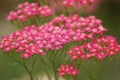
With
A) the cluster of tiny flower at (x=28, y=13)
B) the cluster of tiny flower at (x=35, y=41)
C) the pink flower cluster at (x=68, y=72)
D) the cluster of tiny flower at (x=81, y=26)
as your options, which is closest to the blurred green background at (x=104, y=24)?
the cluster of tiny flower at (x=28, y=13)

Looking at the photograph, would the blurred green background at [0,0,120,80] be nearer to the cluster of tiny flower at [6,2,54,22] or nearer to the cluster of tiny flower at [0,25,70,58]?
the cluster of tiny flower at [6,2,54,22]

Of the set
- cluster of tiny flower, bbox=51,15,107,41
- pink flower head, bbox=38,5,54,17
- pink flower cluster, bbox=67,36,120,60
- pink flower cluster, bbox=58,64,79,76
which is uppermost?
pink flower head, bbox=38,5,54,17

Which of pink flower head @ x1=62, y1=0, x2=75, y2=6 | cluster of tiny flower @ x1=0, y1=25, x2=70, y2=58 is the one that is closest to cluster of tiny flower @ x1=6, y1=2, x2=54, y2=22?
pink flower head @ x1=62, y1=0, x2=75, y2=6

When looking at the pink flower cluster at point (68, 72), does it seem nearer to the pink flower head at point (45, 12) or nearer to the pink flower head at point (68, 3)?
the pink flower head at point (45, 12)

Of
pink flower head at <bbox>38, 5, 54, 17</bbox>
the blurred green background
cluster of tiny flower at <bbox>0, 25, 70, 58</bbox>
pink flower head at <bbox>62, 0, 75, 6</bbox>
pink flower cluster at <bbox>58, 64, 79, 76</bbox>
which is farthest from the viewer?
the blurred green background

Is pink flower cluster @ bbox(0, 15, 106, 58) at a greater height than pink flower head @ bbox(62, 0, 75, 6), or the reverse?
pink flower head @ bbox(62, 0, 75, 6)

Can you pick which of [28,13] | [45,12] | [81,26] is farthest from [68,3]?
[81,26]

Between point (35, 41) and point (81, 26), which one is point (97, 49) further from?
point (35, 41)

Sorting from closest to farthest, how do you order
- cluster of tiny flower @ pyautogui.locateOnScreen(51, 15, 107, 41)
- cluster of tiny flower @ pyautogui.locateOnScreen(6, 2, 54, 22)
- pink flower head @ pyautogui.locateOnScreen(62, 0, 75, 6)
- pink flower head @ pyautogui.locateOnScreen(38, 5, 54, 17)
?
1. cluster of tiny flower @ pyautogui.locateOnScreen(51, 15, 107, 41)
2. cluster of tiny flower @ pyautogui.locateOnScreen(6, 2, 54, 22)
3. pink flower head @ pyautogui.locateOnScreen(38, 5, 54, 17)
4. pink flower head @ pyautogui.locateOnScreen(62, 0, 75, 6)
